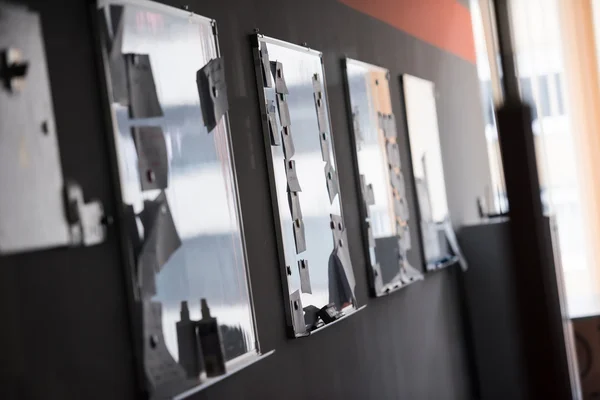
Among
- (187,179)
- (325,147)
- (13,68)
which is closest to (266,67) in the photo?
(325,147)

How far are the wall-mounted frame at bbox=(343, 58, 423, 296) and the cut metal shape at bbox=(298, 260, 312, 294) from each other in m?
0.66

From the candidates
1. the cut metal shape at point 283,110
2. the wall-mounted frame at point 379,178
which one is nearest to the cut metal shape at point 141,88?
the cut metal shape at point 283,110

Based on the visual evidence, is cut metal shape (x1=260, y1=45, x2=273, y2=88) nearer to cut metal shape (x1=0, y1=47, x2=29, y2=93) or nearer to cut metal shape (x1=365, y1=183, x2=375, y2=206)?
cut metal shape (x1=365, y1=183, x2=375, y2=206)

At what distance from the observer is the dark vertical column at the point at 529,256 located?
87cm

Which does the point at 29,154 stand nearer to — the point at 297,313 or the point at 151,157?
the point at 151,157

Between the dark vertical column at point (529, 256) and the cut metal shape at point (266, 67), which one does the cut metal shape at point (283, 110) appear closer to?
the cut metal shape at point (266, 67)

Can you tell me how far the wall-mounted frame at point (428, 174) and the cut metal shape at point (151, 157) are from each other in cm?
233

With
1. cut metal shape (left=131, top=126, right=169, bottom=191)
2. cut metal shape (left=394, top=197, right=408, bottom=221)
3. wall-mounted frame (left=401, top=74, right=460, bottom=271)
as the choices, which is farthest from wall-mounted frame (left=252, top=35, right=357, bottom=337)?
wall-mounted frame (left=401, top=74, right=460, bottom=271)

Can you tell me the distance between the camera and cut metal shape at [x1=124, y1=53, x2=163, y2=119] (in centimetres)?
188

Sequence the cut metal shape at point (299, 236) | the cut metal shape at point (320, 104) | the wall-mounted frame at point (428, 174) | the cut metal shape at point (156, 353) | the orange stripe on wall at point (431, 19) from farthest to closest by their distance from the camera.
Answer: the wall-mounted frame at point (428, 174)
the orange stripe on wall at point (431, 19)
the cut metal shape at point (320, 104)
the cut metal shape at point (299, 236)
the cut metal shape at point (156, 353)

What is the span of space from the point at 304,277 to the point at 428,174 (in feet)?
5.98

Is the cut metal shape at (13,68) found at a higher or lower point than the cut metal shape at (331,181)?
higher

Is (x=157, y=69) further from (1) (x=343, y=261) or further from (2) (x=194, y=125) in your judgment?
(1) (x=343, y=261)

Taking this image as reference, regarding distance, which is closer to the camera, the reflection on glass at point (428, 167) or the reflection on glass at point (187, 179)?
the reflection on glass at point (187, 179)
